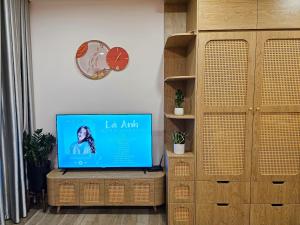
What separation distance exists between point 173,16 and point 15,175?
8.21 ft

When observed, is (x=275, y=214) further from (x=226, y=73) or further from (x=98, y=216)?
(x=98, y=216)

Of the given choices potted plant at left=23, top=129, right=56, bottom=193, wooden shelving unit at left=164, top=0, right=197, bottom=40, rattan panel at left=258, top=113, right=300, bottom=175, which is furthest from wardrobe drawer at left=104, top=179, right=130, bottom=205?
wooden shelving unit at left=164, top=0, right=197, bottom=40

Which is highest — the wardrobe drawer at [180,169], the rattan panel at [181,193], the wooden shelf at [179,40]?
the wooden shelf at [179,40]

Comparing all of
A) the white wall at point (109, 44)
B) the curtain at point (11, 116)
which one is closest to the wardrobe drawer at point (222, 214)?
the white wall at point (109, 44)

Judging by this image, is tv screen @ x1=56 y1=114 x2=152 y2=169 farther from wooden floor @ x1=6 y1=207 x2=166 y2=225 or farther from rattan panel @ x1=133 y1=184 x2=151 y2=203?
wooden floor @ x1=6 y1=207 x2=166 y2=225

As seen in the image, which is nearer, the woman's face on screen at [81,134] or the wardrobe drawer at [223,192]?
the wardrobe drawer at [223,192]

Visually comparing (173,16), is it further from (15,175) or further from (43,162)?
(15,175)

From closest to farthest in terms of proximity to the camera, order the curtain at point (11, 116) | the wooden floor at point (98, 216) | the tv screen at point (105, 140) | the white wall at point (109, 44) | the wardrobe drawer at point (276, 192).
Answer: the wardrobe drawer at point (276, 192)
the curtain at point (11, 116)
the wooden floor at point (98, 216)
the tv screen at point (105, 140)
the white wall at point (109, 44)

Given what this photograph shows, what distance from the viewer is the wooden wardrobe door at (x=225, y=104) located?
2.25 meters

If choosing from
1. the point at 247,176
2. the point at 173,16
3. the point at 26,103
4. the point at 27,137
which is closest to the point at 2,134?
the point at 27,137

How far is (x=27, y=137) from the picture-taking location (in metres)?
2.76

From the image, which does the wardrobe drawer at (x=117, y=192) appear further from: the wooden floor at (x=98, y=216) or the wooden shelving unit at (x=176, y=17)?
the wooden shelving unit at (x=176, y=17)

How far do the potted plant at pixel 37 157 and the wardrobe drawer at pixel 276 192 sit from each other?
2295mm

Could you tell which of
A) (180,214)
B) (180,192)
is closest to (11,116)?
(180,192)
